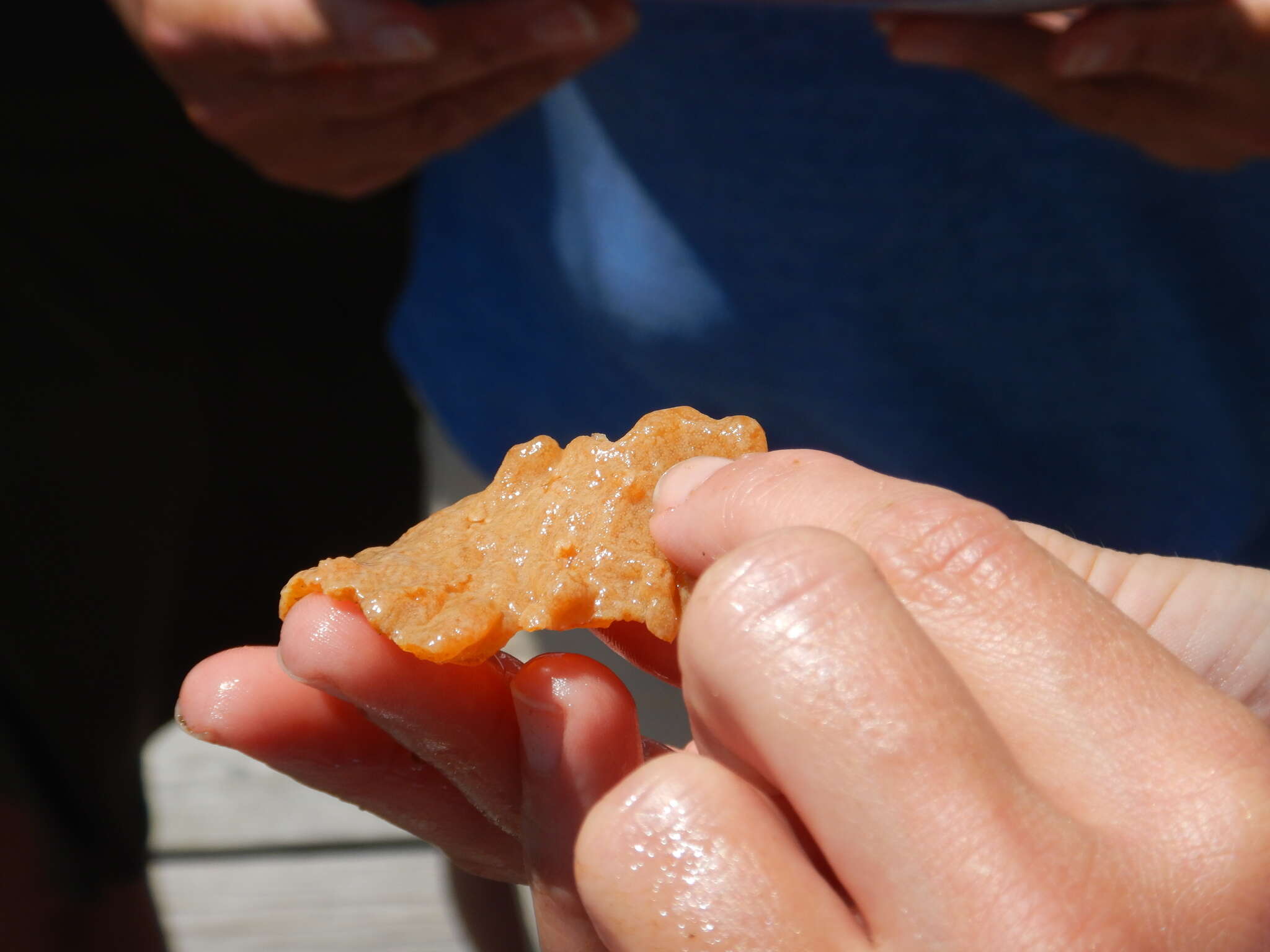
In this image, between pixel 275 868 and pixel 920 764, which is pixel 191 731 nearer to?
pixel 920 764

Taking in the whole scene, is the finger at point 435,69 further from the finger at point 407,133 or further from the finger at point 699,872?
the finger at point 699,872

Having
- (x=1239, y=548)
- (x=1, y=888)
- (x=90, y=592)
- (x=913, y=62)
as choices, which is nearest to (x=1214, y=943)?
(x=913, y=62)

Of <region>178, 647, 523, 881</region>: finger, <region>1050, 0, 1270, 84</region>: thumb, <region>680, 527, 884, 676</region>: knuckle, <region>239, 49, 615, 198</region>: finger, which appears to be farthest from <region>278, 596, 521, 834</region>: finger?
<region>1050, 0, 1270, 84</region>: thumb

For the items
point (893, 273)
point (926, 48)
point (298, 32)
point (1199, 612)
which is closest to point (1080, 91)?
point (926, 48)

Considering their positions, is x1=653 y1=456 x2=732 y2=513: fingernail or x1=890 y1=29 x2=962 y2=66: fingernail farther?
x1=890 y1=29 x2=962 y2=66: fingernail

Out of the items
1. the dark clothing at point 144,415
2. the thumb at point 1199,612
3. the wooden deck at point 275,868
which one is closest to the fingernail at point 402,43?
the thumb at point 1199,612

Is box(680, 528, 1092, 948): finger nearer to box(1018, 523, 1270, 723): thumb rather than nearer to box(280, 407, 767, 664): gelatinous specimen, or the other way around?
box(280, 407, 767, 664): gelatinous specimen
